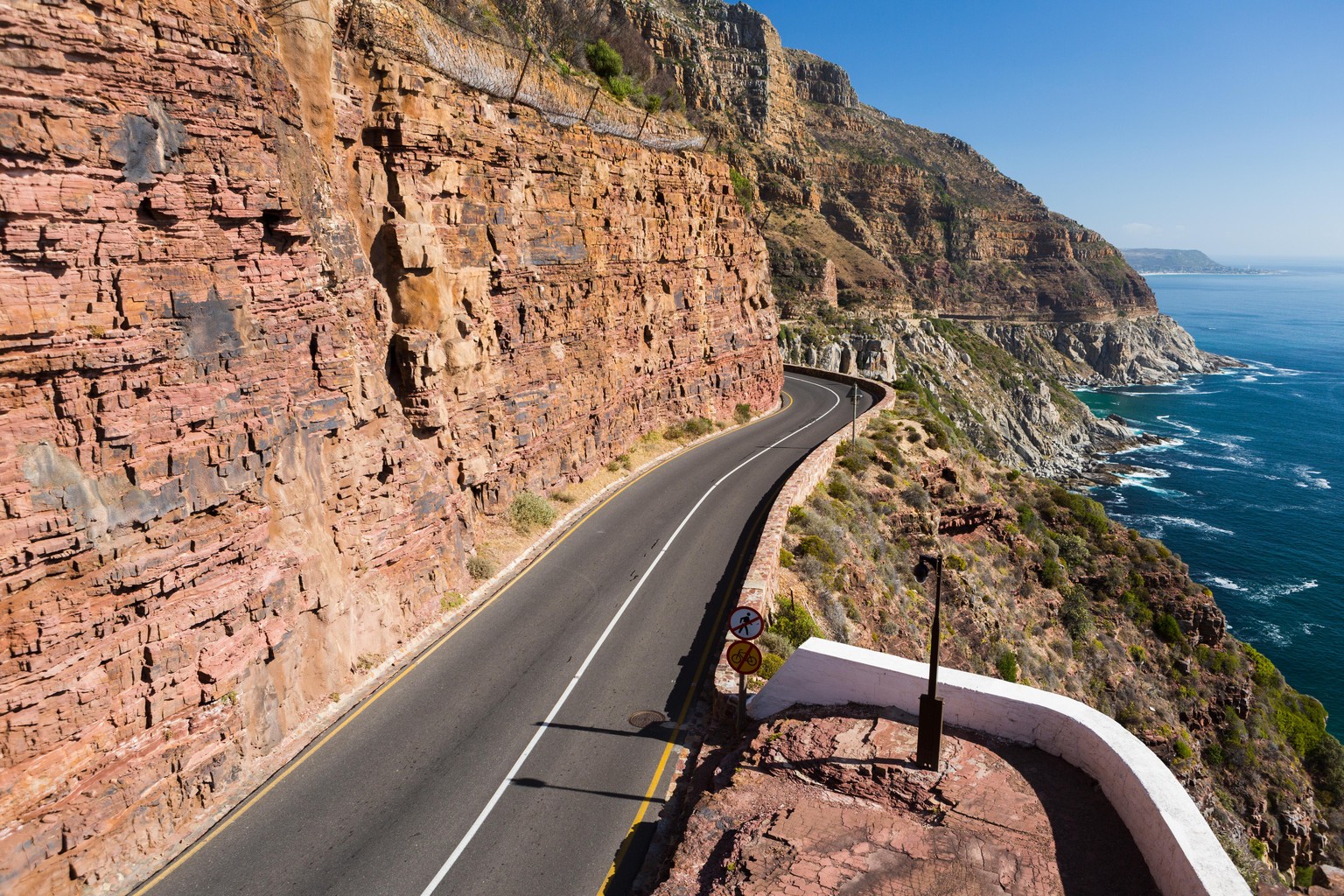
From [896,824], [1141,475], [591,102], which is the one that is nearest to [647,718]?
[896,824]

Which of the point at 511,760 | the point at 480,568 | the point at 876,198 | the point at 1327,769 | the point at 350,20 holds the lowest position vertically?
the point at 1327,769

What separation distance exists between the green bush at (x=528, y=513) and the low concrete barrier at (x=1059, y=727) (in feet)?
33.9

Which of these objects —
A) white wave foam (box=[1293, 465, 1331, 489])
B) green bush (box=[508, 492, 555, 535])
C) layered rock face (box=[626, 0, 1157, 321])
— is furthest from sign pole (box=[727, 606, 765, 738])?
white wave foam (box=[1293, 465, 1331, 489])

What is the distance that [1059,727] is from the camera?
9.47 meters

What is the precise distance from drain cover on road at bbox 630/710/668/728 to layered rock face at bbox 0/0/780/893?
204 inches

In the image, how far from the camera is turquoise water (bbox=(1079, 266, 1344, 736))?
142 feet

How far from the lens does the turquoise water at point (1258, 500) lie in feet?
142

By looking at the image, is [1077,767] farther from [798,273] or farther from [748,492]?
[798,273]

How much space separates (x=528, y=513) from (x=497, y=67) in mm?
12289

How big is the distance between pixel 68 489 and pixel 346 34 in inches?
439

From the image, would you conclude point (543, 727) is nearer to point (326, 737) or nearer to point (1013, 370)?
point (326, 737)

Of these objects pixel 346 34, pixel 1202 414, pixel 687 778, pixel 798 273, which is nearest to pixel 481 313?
pixel 346 34

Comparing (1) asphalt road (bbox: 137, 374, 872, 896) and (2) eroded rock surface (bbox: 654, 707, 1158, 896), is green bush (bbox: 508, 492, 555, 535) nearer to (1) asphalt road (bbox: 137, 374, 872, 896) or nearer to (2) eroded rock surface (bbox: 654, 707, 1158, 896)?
(1) asphalt road (bbox: 137, 374, 872, 896)

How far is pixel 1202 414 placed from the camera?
334 ft
